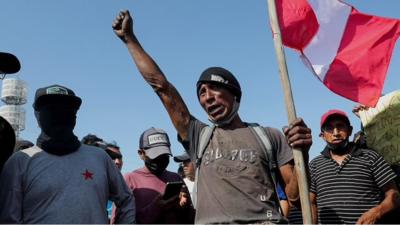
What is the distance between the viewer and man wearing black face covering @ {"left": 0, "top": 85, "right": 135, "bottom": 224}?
3262mm

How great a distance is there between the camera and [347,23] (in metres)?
4.37

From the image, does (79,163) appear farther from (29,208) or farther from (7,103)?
(7,103)

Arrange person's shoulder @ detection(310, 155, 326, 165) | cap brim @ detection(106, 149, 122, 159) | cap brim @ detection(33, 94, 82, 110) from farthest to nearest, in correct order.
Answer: cap brim @ detection(106, 149, 122, 159) → person's shoulder @ detection(310, 155, 326, 165) → cap brim @ detection(33, 94, 82, 110)

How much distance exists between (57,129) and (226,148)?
4.52ft

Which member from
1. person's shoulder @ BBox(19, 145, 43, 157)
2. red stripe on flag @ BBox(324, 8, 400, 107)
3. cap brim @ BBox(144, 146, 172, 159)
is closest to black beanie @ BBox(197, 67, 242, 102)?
red stripe on flag @ BBox(324, 8, 400, 107)

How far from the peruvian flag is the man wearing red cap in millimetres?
863

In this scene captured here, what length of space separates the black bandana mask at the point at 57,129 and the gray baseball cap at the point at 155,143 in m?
1.31

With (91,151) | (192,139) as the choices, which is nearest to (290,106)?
(192,139)

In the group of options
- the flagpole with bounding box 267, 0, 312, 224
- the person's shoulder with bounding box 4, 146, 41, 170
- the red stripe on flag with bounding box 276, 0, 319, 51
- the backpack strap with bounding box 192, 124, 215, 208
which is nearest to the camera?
the flagpole with bounding box 267, 0, 312, 224

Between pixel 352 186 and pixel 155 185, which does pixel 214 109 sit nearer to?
pixel 155 185

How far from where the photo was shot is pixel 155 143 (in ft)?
16.4

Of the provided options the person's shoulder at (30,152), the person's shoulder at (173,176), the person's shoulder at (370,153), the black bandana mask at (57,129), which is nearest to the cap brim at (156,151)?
the person's shoulder at (173,176)

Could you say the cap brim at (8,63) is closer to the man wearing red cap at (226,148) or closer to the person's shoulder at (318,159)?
the man wearing red cap at (226,148)

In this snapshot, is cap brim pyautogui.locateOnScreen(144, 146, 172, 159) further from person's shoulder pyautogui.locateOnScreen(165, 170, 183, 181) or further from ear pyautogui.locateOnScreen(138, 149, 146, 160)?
person's shoulder pyautogui.locateOnScreen(165, 170, 183, 181)
